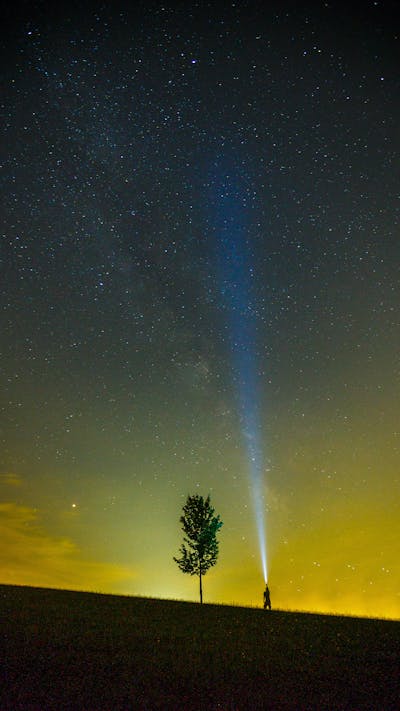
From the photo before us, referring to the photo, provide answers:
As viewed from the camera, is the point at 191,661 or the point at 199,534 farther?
the point at 199,534

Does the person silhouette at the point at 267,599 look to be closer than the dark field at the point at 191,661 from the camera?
No

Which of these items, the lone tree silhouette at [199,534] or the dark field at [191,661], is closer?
the dark field at [191,661]

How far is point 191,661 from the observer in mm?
15141

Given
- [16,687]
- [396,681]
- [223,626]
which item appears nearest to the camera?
[16,687]

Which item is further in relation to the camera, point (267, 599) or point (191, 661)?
point (267, 599)

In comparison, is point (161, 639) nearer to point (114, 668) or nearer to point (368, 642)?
point (114, 668)

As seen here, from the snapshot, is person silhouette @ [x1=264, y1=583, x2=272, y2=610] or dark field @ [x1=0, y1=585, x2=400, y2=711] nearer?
dark field @ [x1=0, y1=585, x2=400, y2=711]

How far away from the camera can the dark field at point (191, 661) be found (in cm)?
1195

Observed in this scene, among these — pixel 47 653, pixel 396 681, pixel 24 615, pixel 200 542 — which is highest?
pixel 200 542

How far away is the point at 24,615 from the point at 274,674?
13347 millimetres

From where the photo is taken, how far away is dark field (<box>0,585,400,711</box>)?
39.2ft

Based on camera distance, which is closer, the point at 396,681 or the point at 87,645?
the point at 396,681

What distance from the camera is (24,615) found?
22.5 metres

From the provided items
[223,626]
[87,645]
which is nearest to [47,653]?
[87,645]
